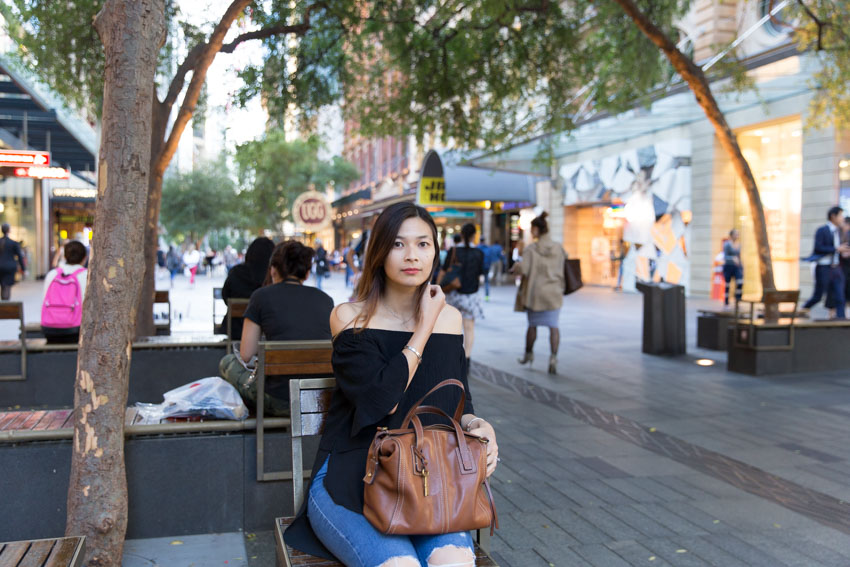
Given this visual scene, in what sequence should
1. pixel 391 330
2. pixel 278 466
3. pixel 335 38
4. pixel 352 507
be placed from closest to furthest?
pixel 352 507
pixel 391 330
pixel 278 466
pixel 335 38

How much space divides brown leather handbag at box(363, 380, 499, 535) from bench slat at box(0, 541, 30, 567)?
3.41 ft

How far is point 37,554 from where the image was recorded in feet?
7.49

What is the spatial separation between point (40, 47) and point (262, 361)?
24.3 ft

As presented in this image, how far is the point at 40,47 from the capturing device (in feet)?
30.4

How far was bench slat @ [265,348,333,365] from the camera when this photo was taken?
3771 millimetres

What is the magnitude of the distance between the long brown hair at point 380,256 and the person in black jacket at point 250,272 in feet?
15.4

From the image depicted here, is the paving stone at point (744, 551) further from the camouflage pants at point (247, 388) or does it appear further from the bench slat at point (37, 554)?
the bench slat at point (37, 554)

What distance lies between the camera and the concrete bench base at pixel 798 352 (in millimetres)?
9086

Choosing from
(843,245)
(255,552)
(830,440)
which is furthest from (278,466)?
(843,245)

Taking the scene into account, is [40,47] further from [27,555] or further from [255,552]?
[27,555]

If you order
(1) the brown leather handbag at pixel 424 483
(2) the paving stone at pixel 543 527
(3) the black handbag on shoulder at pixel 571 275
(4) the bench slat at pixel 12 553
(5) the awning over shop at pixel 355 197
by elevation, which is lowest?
(2) the paving stone at pixel 543 527

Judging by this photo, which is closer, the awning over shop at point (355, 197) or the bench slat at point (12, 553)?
the bench slat at point (12, 553)

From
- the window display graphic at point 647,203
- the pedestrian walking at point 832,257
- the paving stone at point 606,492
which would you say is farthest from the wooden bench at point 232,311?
the window display graphic at point 647,203

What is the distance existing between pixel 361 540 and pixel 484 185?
2631 cm
